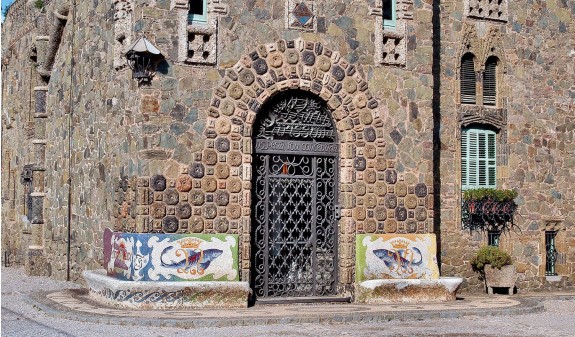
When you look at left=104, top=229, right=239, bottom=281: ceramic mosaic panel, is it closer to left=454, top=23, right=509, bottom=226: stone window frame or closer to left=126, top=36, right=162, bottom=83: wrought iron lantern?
left=126, top=36, right=162, bottom=83: wrought iron lantern

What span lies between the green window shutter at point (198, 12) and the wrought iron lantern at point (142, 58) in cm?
93

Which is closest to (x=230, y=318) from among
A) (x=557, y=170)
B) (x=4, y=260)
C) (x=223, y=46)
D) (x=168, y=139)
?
(x=168, y=139)

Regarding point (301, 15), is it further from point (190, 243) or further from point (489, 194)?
point (489, 194)

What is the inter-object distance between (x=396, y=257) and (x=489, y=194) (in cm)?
352

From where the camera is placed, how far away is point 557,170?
67.6 ft

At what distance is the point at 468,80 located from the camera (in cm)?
1966

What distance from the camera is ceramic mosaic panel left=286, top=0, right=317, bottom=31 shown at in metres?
16.2

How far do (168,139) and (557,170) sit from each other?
9236 millimetres

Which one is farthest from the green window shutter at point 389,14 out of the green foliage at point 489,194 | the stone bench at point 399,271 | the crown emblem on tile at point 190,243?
the crown emblem on tile at point 190,243

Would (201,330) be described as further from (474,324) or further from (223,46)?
(223,46)

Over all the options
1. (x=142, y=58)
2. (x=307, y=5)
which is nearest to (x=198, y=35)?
(x=142, y=58)

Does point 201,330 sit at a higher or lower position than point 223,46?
lower

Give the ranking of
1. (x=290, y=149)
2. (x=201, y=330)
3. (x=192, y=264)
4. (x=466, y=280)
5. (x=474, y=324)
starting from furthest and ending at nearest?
(x=466, y=280) → (x=290, y=149) → (x=192, y=264) → (x=474, y=324) → (x=201, y=330)

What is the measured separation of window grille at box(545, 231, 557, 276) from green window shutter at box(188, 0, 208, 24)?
902 cm
